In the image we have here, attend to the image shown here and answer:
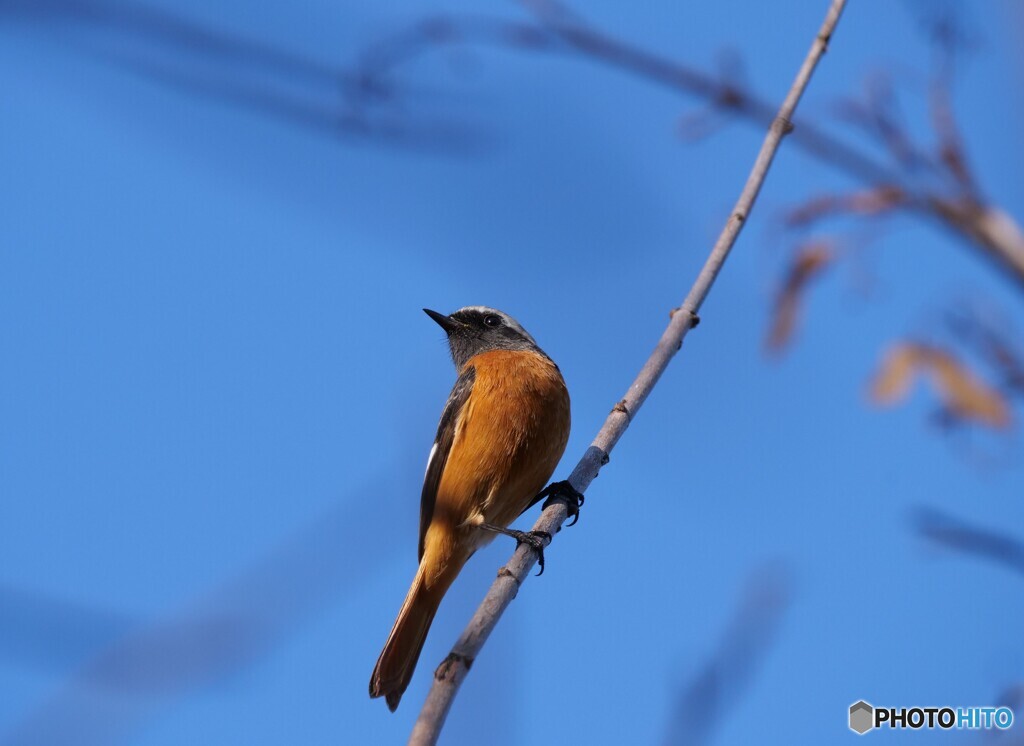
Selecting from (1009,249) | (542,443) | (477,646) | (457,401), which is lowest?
(477,646)

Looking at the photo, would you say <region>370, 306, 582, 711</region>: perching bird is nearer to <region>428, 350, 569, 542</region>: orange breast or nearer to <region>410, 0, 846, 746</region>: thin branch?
<region>428, 350, 569, 542</region>: orange breast

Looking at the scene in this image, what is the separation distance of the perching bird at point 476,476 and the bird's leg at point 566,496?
0.02 m

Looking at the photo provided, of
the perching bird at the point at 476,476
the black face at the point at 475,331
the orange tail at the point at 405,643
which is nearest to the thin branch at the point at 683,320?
the perching bird at the point at 476,476

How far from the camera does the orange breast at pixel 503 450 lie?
213 inches

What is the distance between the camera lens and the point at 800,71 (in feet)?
12.9

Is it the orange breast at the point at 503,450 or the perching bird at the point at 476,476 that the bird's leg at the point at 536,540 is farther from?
the orange breast at the point at 503,450

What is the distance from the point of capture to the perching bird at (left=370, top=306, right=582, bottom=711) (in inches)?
212

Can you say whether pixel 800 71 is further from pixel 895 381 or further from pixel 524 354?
pixel 524 354

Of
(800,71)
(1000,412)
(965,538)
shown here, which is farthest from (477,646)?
(800,71)

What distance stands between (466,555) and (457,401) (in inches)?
34.8

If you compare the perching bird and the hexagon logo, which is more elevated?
the perching bird

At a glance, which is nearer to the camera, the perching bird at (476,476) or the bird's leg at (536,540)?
the bird's leg at (536,540)

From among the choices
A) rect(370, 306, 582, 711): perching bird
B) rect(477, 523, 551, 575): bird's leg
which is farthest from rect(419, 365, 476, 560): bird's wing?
rect(477, 523, 551, 575): bird's leg

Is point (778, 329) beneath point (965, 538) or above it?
above
